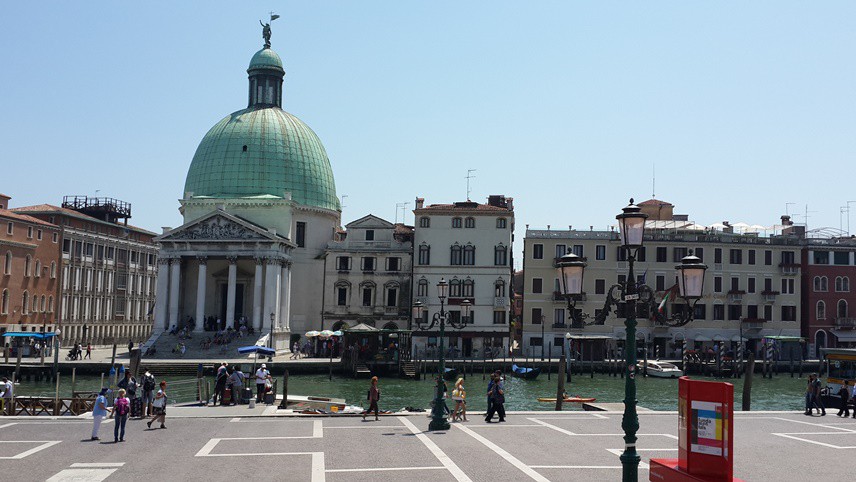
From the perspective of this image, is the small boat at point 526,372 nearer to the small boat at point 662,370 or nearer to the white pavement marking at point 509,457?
the small boat at point 662,370

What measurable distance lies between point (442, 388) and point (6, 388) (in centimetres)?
1707

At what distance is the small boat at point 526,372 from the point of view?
5806cm

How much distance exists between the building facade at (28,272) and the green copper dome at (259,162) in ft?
42.7

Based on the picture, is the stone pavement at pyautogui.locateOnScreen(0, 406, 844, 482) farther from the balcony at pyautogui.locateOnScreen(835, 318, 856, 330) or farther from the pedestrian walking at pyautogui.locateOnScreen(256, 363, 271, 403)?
the balcony at pyautogui.locateOnScreen(835, 318, 856, 330)

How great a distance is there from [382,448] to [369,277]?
5194 cm

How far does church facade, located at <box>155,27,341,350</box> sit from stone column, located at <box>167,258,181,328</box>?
0.08 meters

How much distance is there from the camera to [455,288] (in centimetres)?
7081

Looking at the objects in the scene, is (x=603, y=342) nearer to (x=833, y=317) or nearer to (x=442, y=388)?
(x=833, y=317)

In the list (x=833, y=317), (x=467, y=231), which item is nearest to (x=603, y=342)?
(x=467, y=231)

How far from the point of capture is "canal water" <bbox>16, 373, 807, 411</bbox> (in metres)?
43.4

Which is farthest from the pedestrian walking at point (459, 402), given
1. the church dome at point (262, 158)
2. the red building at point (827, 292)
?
the red building at point (827, 292)

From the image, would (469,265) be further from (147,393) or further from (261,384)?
(147,393)

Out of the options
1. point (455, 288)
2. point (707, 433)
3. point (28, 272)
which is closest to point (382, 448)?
point (707, 433)

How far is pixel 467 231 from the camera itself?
233 feet
